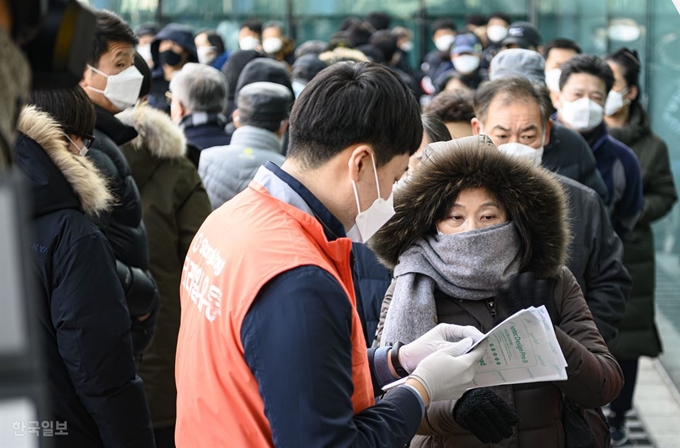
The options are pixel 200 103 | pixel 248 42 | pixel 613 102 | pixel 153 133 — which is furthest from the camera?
pixel 248 42

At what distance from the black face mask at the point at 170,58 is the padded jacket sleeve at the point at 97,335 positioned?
192 inches

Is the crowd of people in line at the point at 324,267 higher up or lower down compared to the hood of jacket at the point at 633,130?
higher up

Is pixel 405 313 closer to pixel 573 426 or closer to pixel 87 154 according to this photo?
pixel 573 426

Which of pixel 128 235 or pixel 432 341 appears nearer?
pixel 432 341

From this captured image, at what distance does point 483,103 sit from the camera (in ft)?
13.6

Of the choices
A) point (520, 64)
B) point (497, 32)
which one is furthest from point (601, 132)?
point (497, 32)

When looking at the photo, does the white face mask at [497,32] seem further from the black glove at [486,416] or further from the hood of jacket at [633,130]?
the black glove at [486,416]

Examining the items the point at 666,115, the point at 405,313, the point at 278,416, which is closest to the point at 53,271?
the point at 405,313

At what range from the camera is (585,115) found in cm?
527

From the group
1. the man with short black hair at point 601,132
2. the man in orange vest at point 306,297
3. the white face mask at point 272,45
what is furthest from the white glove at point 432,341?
the white face mask at point 272,45

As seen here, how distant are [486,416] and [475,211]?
2.01ft

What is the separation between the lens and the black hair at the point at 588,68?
5418mm

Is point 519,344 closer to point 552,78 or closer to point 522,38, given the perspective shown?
point 552,78

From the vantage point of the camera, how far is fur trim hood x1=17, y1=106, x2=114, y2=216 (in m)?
2.98
